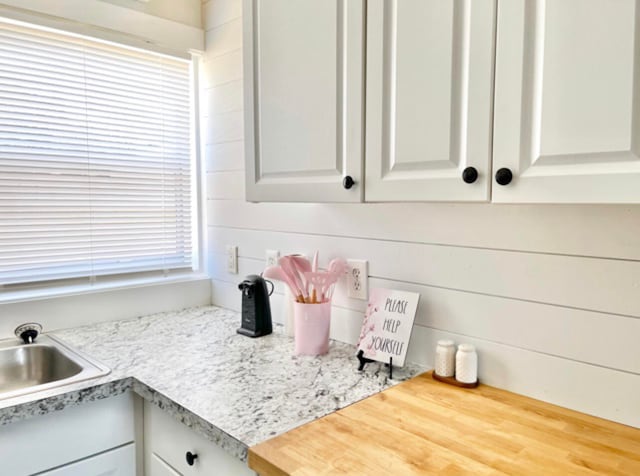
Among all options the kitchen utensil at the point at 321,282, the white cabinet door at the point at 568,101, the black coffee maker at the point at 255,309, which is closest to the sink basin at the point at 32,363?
the black coffee maker at the point at 255,309

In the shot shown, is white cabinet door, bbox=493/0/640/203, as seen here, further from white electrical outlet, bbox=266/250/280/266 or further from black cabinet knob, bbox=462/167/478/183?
white electrical outlet, bbox=266/250/280/266

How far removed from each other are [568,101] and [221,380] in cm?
102

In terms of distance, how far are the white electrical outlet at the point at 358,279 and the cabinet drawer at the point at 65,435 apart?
727mm

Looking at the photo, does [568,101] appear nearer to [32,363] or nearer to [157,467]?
[157,467]

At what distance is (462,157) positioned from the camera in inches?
35.2

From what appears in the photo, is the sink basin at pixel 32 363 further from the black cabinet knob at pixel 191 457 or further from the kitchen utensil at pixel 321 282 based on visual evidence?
the kitchen utensil at pixel 321 282

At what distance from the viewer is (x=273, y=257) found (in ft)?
5.92

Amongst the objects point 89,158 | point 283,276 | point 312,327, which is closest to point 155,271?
point 89,158

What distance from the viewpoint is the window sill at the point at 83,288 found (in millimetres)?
1583

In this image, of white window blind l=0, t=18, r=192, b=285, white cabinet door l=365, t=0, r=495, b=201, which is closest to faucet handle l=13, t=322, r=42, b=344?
white window blind l=0, t=18, r=192, b=285

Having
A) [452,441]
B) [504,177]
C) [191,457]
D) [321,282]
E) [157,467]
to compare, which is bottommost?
[157,467]

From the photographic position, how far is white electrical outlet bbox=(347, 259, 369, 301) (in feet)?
4.78

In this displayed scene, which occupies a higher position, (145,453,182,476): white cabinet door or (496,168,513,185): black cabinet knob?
(496,168,513,185): black cabinet knob

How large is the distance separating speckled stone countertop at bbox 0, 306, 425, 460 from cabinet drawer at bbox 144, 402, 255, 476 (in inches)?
2.8
